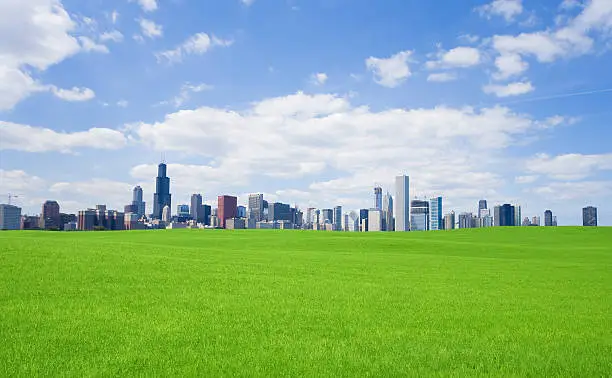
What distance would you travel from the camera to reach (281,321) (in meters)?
14.0

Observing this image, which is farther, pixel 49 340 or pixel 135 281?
pixel 135 281

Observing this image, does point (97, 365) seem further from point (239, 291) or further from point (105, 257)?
point (105, 257)

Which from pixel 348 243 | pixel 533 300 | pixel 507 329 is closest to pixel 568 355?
pixel 507 329

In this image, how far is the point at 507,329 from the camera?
13875 millimetres

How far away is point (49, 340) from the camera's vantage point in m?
11.4

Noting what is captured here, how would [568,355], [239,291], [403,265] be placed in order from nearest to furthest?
[568,355] → [239,291] → [403,265]

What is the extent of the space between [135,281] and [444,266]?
2380 centimetres

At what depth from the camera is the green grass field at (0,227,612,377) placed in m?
9.99

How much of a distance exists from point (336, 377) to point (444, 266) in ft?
91.2

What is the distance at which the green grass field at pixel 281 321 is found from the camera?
9.99m

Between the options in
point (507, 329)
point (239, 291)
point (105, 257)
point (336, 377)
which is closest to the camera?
point (336, 377)

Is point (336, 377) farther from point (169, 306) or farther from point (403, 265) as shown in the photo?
point (403, 265)

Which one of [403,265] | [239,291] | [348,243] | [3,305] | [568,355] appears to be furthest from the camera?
[348,243]

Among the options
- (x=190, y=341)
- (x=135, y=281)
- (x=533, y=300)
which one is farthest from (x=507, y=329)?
(x=135, y=281)
